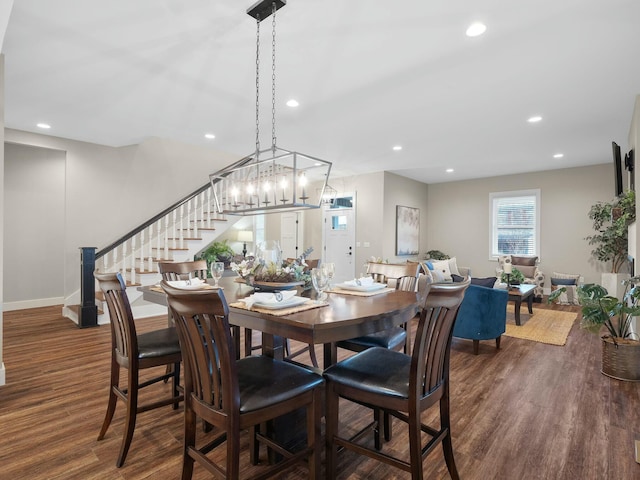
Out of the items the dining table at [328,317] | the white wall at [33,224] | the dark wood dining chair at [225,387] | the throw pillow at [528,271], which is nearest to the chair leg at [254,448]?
the dark wood dining chair at [225,387]

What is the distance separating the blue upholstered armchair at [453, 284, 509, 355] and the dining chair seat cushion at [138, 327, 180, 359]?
9.17 feet

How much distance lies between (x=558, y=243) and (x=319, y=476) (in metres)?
7.52

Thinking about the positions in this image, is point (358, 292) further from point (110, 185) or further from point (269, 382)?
point (110, 185)

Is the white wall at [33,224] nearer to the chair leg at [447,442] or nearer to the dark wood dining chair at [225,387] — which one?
the dark wood dining chair at [225,387]

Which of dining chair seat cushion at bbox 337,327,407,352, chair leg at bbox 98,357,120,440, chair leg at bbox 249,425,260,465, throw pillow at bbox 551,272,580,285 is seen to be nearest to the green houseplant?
throw pillow at bbox 551,272,580,285

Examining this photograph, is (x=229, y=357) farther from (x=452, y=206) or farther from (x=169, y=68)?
(x=452, y=206)

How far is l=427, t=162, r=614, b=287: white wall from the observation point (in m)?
6.84

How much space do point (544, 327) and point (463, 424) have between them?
3279mm

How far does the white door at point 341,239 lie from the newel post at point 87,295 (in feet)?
15.4

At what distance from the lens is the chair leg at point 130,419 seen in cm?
183

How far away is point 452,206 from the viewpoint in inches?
341

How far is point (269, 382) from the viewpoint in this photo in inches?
60.5

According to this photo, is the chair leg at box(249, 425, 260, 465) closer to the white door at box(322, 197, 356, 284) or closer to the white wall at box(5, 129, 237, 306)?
the white wall at box(5, 129, 237, 306)

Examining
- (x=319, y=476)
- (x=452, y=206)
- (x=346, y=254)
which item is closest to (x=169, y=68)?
(x=319, y=476)
